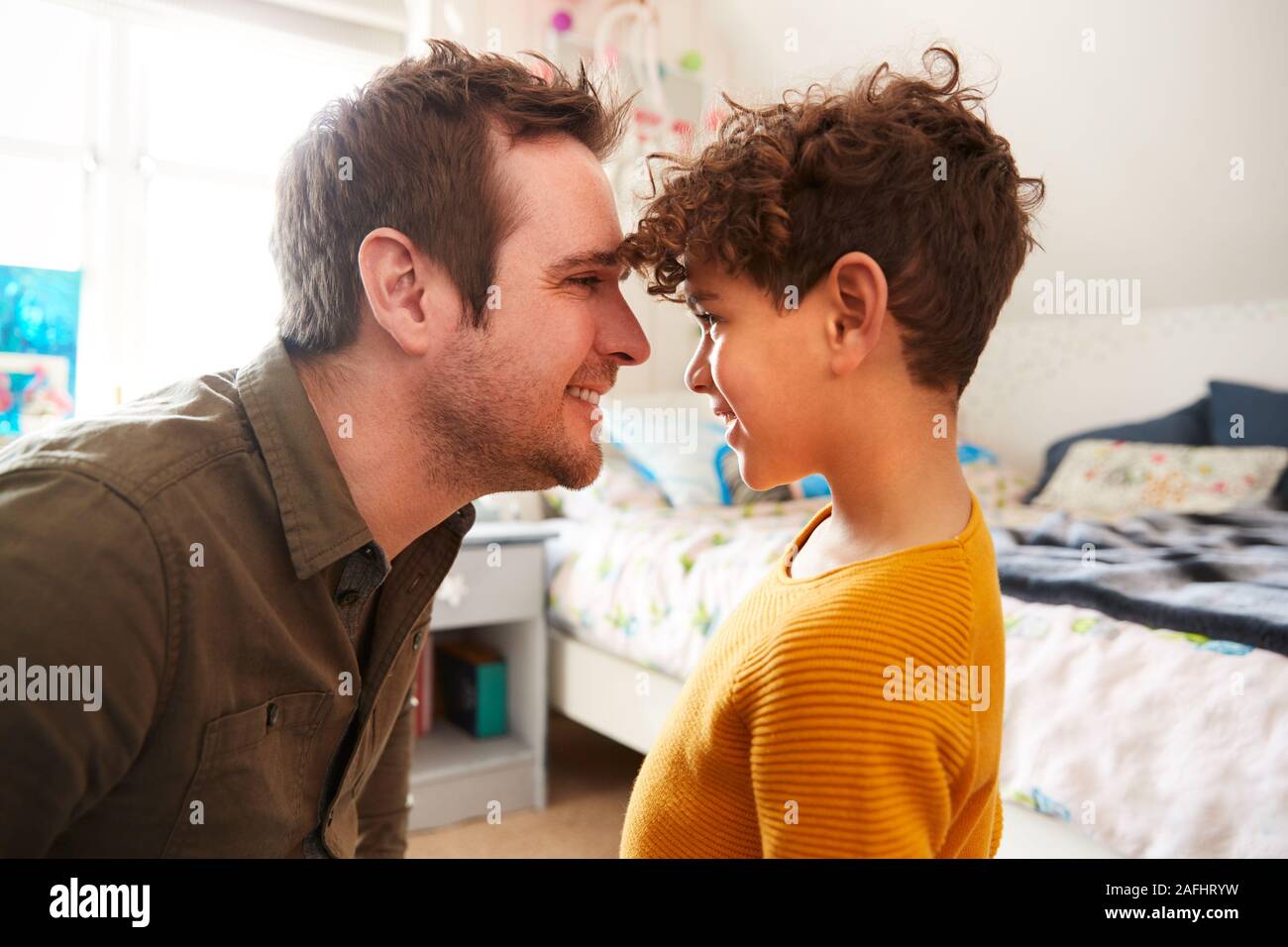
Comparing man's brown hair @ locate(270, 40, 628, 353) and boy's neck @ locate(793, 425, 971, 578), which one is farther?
man's brown hair @ locate(270, 40, 628, 353)

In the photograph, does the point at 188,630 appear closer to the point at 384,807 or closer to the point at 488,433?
the point at 488,433

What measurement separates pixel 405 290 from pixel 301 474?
25 cm

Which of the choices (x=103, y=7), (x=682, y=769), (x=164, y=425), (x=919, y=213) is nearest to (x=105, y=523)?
(x=164, y=425)

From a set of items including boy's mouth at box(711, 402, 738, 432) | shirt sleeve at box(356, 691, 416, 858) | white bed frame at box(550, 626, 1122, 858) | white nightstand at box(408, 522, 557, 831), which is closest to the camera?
boy's mouth at box(711, 402, 738, 432)

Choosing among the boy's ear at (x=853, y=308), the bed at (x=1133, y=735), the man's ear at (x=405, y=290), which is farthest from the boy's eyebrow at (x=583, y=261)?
the bed at (x=1133, y=735)

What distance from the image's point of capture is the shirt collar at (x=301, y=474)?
0.87m

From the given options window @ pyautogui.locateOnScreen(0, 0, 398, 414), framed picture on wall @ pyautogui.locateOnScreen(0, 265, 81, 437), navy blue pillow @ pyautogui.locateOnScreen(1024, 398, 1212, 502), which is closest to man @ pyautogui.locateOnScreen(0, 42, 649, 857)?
window @ pyautogui.locateOnScreen(0, 0, 398, 414)

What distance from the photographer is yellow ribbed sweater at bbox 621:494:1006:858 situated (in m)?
Result: 0.65

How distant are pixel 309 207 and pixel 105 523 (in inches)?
19.3

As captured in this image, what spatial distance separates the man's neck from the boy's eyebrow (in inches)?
8.9

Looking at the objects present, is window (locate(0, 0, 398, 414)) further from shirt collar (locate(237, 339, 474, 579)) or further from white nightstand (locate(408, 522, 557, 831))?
shirt collar (locate(237, 339, 474, 579))

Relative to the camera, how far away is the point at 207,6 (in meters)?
2.76

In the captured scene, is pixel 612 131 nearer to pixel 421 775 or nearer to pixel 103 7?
pixel 421 775

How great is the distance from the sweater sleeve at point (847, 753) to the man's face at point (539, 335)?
0.49 meters
